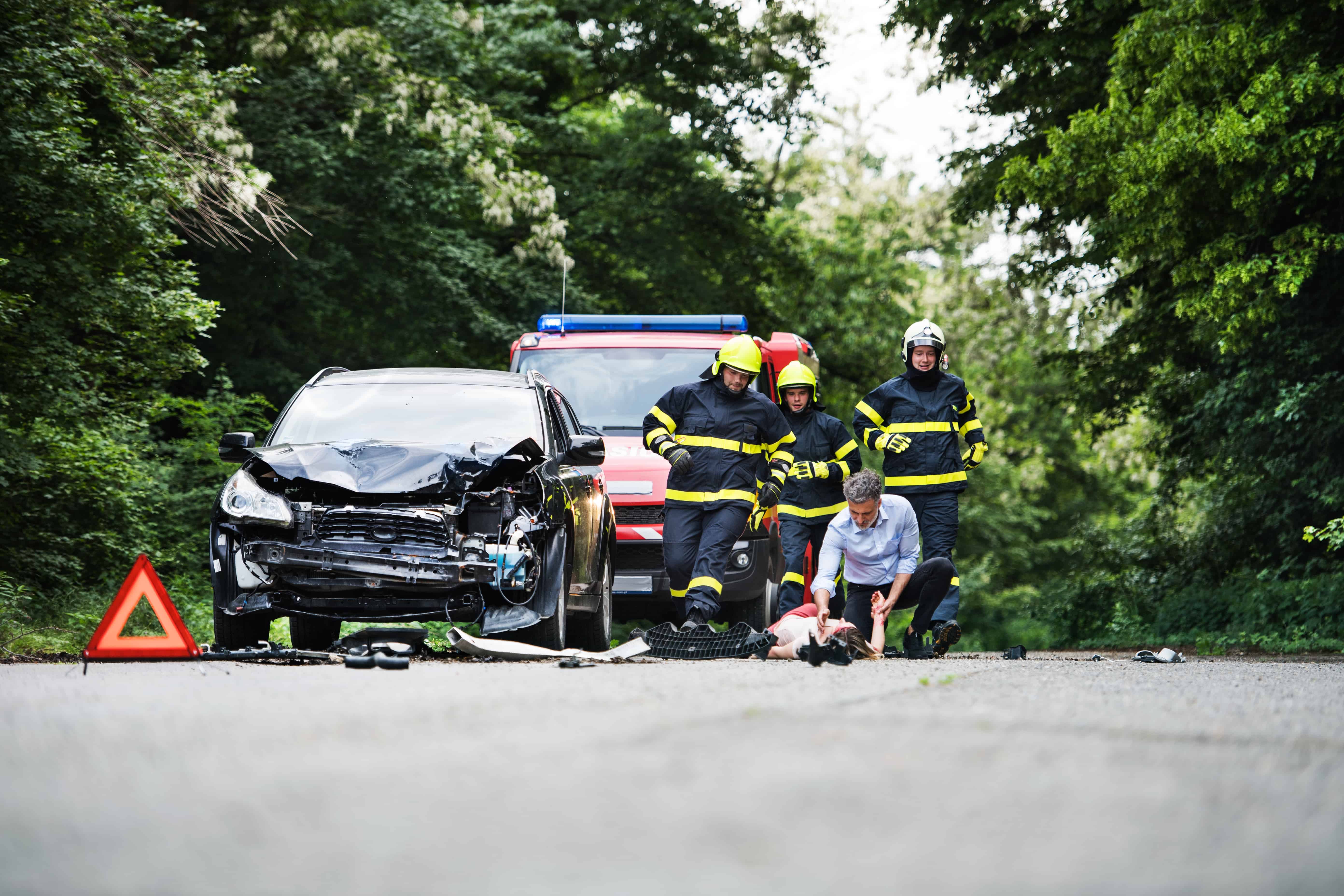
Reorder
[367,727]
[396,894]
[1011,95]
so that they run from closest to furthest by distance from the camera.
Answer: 1. [396,894]
2. [367,727]
3. [1011,95]

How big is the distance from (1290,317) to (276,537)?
10.6 m

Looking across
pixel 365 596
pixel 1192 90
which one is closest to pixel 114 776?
pixel 365 596

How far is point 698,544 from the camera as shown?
30.9ft

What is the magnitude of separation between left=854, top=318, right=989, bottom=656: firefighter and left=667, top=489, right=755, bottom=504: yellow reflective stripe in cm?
112

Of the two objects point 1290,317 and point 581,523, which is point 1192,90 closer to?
point 1290,317

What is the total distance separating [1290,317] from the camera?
46.8 ft

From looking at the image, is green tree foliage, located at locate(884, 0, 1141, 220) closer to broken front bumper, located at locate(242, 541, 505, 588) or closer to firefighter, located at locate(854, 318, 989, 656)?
firefighter, located at locate(854, 318, 989, 656)

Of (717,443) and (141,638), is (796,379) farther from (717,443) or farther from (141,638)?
(141,638)

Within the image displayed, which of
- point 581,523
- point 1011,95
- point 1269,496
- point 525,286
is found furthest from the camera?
point 525,286

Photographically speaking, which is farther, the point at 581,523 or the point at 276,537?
the point at 581,523

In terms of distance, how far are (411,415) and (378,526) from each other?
1259mm

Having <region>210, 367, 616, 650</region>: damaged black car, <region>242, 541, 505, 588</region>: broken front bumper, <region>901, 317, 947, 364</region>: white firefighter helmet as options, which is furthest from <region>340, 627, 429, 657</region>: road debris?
<region>901, 317, 947, 364</region>: white firefighter helmet

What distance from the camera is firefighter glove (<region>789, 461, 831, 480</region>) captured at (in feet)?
33.4

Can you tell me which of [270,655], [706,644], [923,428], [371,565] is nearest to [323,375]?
[371,565]
